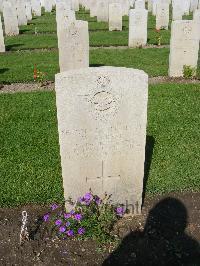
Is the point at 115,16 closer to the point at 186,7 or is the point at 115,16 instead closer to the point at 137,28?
the point at 137,28

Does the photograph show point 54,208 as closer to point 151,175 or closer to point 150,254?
point 150,254

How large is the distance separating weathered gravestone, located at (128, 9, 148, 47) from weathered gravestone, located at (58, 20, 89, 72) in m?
4.93

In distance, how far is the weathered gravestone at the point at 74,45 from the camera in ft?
33.2

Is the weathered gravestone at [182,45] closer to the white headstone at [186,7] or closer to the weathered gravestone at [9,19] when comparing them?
the weathered gravestone at [9,19]

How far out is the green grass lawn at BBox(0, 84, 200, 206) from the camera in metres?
5.37

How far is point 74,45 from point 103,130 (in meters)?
6.74

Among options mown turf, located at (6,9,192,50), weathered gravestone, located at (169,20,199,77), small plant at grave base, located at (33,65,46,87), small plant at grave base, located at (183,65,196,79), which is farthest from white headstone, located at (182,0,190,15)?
small plant at grave base, located at (33,65,46,87)

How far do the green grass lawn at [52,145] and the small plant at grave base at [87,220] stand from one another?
65cm

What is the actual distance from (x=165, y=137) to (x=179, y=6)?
17.4 m

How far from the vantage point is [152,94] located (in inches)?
369

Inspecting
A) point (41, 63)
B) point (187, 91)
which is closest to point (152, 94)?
point (187, 91)

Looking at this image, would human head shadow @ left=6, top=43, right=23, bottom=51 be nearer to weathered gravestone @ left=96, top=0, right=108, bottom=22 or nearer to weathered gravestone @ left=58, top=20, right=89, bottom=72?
weathered gravestone @ left=58, top=20, right=89, bottom=72

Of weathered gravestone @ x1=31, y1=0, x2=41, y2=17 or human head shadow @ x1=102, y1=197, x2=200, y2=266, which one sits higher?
weathered gravestone @ x1=31, y1=0, x2=41, y2=17

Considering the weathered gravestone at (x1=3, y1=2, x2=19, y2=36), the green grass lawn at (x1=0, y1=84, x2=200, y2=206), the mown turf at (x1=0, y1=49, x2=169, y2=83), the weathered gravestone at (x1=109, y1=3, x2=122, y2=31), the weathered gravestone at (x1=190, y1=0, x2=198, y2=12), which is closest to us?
the green grass lawn at (x1=0, y1=84, x2=200, y2=206)
